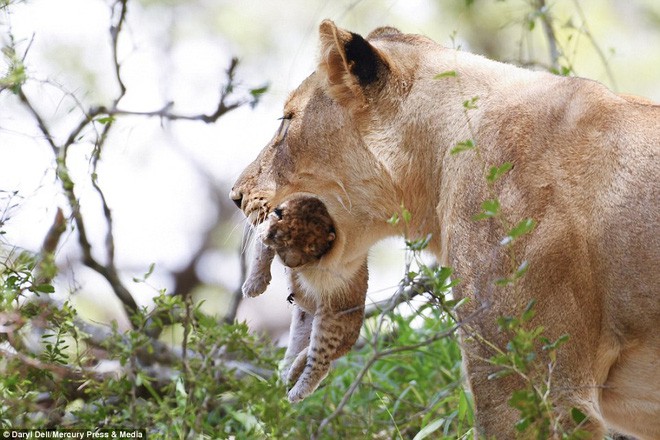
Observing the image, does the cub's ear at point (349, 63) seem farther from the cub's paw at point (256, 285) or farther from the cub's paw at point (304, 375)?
the cub's paw at point (304, 375)

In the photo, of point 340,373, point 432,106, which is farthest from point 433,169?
point 340,373

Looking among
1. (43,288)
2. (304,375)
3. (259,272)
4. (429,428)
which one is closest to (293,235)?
(259,272)

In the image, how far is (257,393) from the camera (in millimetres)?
3162

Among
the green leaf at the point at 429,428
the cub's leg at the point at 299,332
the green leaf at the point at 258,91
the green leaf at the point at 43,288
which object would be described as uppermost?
the green leaf at the point at 258,91

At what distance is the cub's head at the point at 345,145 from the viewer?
4.24 m

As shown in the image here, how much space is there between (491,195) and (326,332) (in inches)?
48.2

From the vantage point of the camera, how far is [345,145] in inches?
169

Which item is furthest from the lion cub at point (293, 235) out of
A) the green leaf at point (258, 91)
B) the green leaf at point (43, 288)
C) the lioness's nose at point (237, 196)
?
the green leaf at point (43, 288)

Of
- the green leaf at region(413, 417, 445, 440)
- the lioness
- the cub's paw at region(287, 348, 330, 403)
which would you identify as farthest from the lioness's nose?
the green leaf at region(413, 417, 445, 440)

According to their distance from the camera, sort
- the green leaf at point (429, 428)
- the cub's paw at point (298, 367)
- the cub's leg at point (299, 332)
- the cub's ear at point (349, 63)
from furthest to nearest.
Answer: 1. the green leaf at point (429, 428)
2. the cub's leg at point (299, 332)
3. the cub's paw at point (298, 367)
4. the cub's ear at point (349, 63)

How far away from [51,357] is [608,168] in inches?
80.9

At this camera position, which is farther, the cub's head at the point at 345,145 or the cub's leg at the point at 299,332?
the cub's leg at the point at 299,332

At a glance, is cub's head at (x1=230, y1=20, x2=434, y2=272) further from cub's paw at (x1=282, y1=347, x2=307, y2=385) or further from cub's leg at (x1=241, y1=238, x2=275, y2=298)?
cub's paw at (x1=282, y1=347, x2=307, y2=385)

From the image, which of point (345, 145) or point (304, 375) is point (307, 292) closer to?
point (304, 375)
